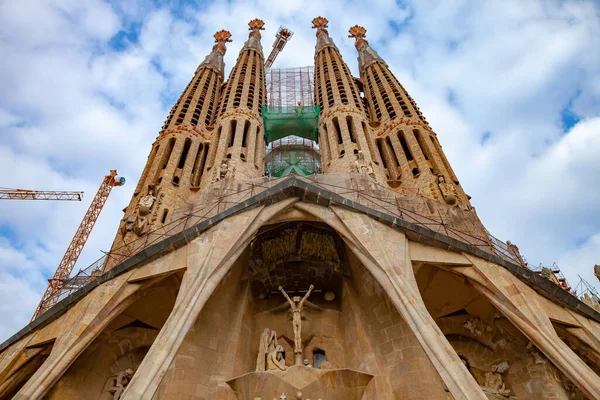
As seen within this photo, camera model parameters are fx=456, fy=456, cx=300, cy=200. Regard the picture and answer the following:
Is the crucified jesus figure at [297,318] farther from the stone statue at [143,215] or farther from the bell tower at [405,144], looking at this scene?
the bell tower at [405,144]

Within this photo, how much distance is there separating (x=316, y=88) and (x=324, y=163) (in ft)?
26.9

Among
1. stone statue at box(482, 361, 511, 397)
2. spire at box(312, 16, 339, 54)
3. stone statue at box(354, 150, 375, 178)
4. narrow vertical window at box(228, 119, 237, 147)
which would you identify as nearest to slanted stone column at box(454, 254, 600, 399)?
stone statue at box(482, 361, 511, 397)

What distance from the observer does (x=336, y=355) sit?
12.2 metres

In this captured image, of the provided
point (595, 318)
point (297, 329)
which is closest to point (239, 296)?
point (297, 329)

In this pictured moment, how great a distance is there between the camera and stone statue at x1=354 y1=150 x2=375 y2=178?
55.6 ft

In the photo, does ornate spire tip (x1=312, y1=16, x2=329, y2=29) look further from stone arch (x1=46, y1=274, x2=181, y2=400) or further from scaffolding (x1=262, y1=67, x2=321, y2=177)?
stone arch (x1=46, y1=274, x2=181, y2=400)

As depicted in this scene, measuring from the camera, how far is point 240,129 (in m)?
21.0

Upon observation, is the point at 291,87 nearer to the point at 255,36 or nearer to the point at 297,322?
the point at 255,36

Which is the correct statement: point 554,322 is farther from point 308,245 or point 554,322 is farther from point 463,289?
point 308,245

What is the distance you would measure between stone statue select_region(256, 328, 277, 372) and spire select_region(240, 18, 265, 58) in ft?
79.4

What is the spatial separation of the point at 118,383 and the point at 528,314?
940 centimetres

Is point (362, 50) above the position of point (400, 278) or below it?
above

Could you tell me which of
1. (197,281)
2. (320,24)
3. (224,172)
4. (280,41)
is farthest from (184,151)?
(280,41)

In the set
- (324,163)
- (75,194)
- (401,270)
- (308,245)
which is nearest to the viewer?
(401,270)
